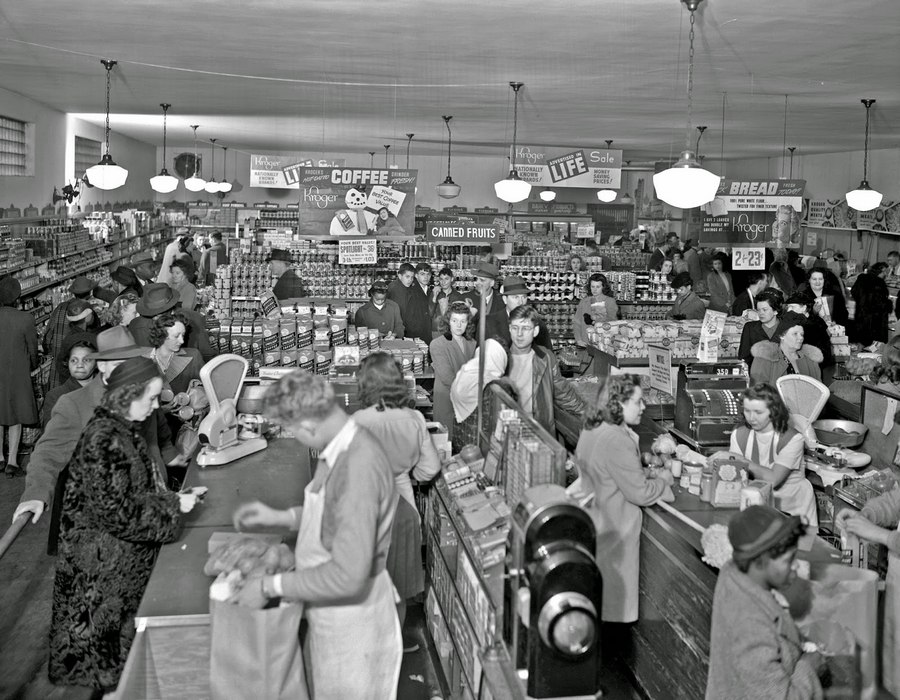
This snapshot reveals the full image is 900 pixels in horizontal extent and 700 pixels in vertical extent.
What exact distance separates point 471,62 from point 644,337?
9.74ft

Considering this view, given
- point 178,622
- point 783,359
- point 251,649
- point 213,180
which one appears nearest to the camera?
point 251,649

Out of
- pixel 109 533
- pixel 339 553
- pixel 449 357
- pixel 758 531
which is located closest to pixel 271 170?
pixel 449 357

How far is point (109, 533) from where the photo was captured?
3682 mm

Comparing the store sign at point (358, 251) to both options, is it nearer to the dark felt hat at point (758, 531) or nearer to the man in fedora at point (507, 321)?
the man in fedora at point (507, 321)

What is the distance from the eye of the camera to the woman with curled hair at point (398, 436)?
4395mm

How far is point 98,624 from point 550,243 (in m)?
14.8

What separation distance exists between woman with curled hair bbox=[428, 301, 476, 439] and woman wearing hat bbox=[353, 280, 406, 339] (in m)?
2.37

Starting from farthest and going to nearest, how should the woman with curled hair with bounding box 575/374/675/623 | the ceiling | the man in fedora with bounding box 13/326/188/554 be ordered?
the ceiling < the woman with curled hair with bounding box 575/374/675/623 < the man in fedora with bounding box 13/326/188/554

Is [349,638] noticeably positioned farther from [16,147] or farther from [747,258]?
[16,147]

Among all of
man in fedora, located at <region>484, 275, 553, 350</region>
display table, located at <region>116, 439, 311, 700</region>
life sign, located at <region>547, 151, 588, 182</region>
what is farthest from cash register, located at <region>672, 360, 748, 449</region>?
life sign, located at <region>547, 151, 588, 182</region>

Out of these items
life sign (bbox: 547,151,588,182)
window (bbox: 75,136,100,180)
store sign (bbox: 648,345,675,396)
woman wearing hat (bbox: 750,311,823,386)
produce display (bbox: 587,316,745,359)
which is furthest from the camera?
window (bbox: 75,136,100,180)

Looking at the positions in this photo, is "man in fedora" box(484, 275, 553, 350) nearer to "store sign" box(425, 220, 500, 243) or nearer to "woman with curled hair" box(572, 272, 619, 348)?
"woman with curled hair" box(572, 272, 619, 348)

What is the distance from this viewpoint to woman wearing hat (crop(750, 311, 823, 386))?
21.7ft

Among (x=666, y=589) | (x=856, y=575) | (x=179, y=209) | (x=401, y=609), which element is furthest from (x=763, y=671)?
(x=179, y=209)
